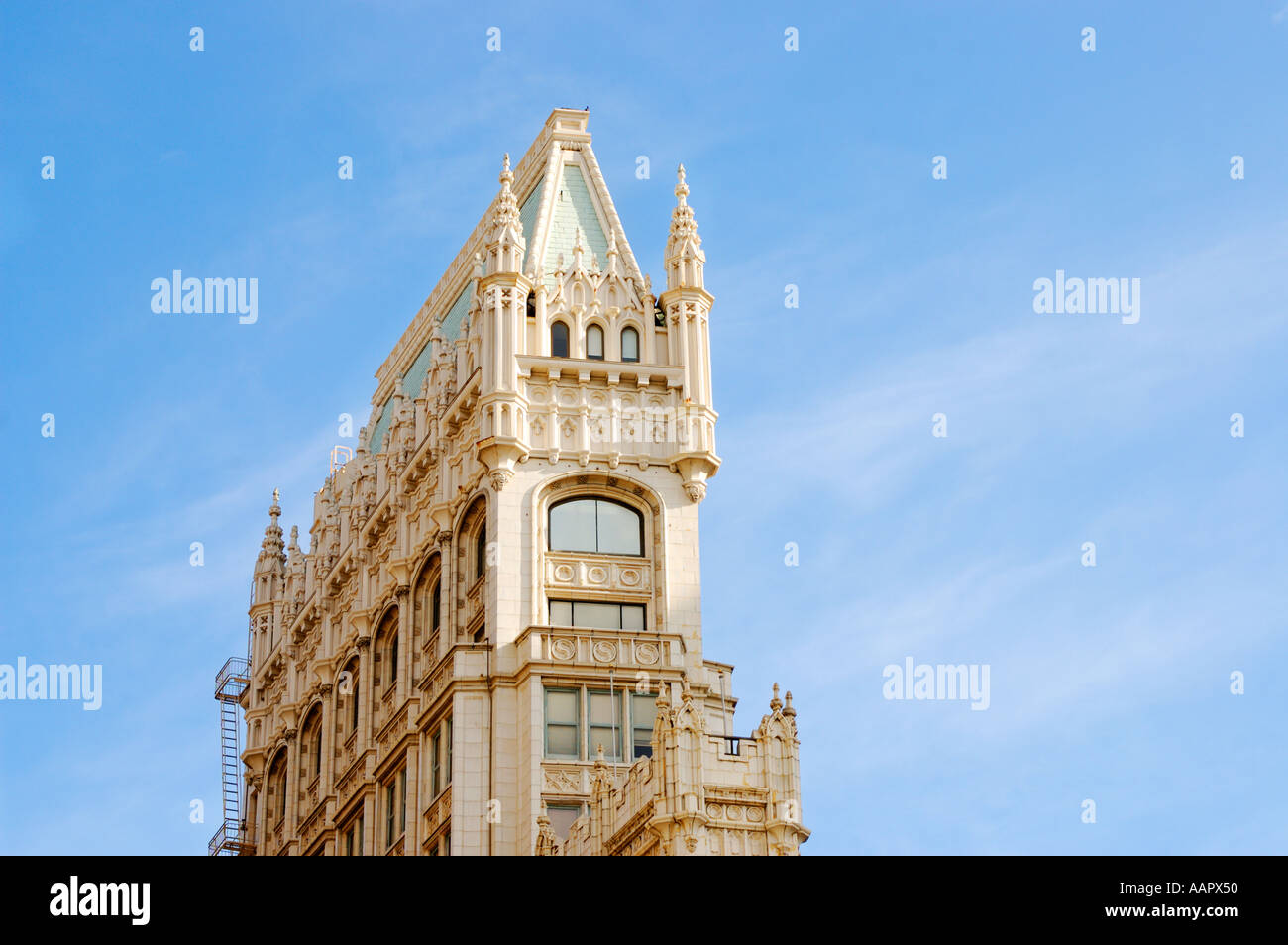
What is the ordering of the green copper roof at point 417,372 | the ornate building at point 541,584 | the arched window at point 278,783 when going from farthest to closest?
the arched window at point 278,783 → the green copper roof at point 417,372 → the ornate building at point 541,584

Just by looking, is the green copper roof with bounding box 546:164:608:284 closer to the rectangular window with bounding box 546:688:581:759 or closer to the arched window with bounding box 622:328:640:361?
the arched window with bounding box 622:328:640:361

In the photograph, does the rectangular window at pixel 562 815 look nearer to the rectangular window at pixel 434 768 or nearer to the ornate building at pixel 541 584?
the ornate building at pixel 541 584

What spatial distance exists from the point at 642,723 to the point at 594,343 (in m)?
13.1

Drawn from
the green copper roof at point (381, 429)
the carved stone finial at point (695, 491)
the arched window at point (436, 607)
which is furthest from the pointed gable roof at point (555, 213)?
the arched window at point (436, 607)

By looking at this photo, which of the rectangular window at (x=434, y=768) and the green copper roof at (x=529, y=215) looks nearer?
the rectangular window at (x=434, y=768)

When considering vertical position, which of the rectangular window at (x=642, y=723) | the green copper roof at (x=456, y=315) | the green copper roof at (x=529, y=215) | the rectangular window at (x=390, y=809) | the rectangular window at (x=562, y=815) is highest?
the green copper roof at (x=529, y=215)

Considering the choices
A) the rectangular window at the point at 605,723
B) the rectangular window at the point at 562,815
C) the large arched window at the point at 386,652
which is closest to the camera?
the rectangular window at the point at 562,815

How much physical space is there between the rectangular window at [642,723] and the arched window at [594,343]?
38.5 ft

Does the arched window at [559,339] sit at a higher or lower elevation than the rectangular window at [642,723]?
higher

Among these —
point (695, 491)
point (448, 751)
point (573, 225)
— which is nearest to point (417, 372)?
point (573, 225)

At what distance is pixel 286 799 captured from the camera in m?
87.4

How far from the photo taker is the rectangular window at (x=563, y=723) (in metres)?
67.1
